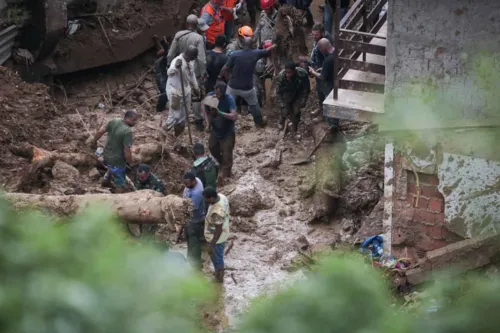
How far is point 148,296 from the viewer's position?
5.93ft

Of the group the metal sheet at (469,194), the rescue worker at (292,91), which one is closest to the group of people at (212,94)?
the rescue worker at (292,91)

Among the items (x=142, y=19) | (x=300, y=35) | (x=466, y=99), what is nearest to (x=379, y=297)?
(x=466, y=99)

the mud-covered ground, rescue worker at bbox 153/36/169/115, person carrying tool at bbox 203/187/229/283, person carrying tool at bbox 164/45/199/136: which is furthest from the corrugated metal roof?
person carrying tool at bbox 203/187/229/283

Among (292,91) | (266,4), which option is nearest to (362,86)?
(292,91)

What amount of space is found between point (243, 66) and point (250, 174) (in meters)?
1.50

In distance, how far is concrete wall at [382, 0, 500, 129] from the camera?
24.1ft

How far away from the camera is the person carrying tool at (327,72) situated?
37.4ft

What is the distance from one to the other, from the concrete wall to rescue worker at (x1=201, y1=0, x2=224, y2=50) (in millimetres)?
6770

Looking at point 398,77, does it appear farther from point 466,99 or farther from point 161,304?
point 161,304

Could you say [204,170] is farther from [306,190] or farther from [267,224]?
[306,190]

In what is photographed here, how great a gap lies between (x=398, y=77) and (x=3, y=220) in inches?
252

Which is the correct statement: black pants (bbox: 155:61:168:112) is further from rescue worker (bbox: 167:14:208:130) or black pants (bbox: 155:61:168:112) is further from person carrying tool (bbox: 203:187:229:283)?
person carrying tool (bbox: 203:187:229:283)

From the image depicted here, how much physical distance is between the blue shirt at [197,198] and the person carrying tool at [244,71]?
3.38 meters

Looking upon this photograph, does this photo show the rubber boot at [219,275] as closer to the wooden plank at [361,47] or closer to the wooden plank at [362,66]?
the wooden plank at [362,66]
